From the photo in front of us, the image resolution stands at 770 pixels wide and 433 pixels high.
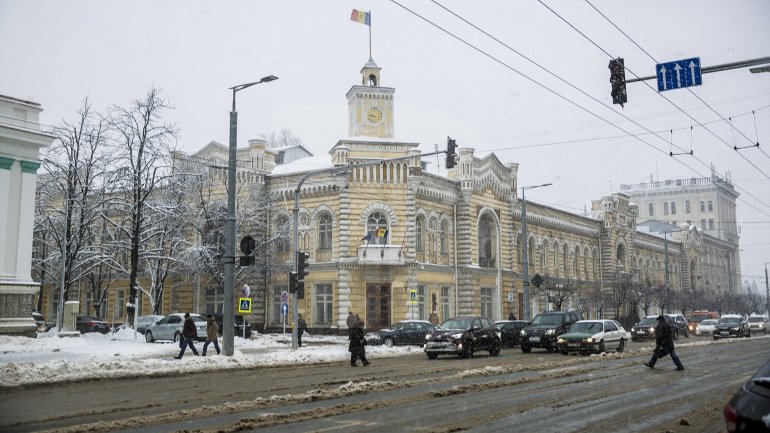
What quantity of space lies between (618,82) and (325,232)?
29.2 metres

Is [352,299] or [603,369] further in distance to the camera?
[352,299]

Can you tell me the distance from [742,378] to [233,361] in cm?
1440

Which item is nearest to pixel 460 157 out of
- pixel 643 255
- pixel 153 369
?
pixel 153 369

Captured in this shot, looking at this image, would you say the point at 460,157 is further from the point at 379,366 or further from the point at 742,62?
the point at 742,62

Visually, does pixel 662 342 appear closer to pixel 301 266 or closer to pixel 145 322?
pixel 301 266

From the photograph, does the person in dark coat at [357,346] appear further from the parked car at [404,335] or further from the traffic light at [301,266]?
the parked car at [404,335]

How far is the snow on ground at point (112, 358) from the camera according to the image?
1798 cm

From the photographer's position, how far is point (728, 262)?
106 m

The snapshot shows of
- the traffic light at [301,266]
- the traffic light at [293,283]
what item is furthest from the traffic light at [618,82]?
the traffic light at [293,283]

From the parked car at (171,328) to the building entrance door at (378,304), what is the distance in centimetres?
1062

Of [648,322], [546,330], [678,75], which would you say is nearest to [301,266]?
[546,330]

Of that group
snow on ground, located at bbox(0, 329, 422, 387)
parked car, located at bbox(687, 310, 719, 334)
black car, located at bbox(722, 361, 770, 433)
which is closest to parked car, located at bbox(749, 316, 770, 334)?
parked car, located at bbox(687, 310, 719, 334)

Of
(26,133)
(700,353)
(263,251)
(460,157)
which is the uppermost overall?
(460,157)

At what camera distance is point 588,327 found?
27562 mm
